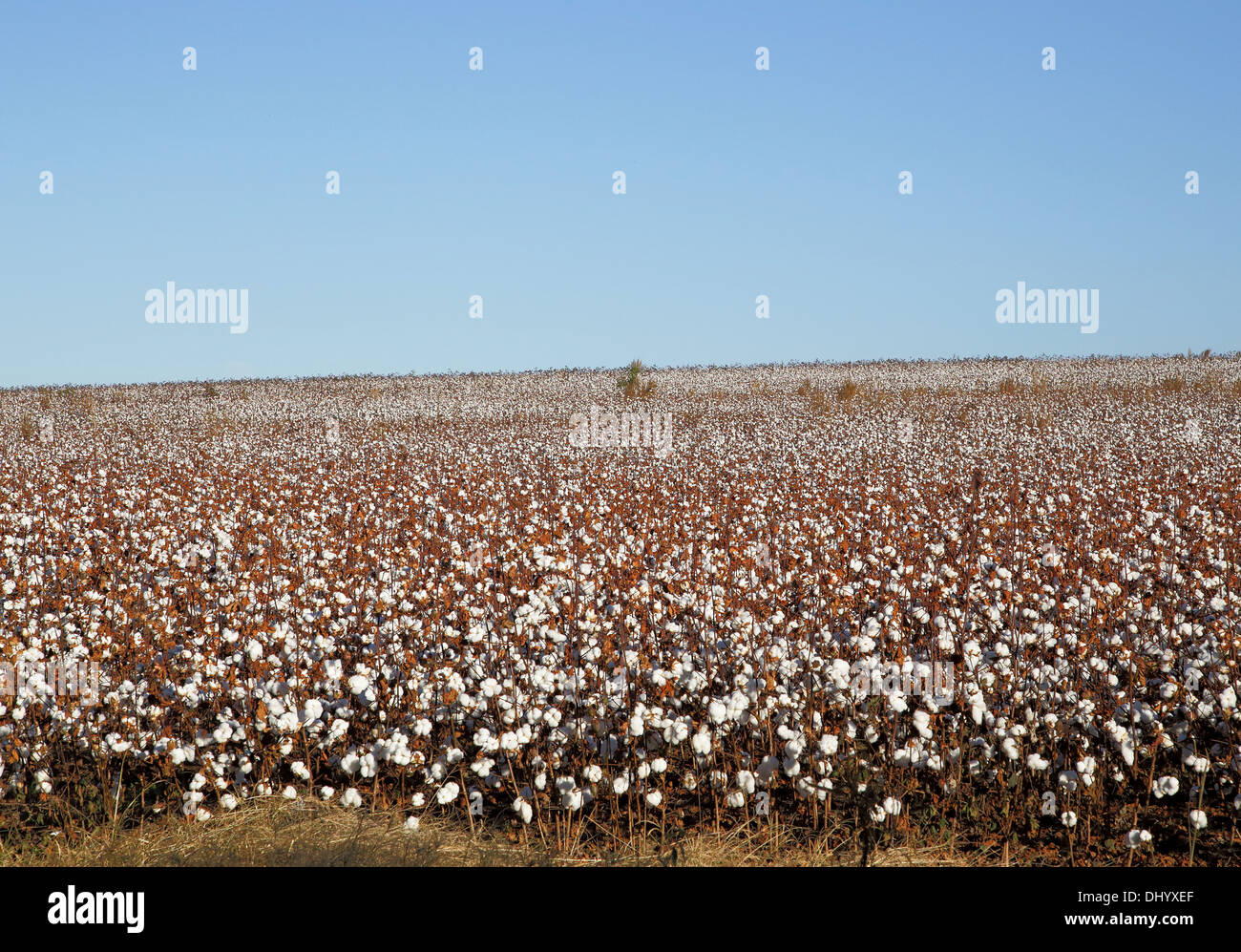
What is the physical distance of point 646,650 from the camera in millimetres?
6656

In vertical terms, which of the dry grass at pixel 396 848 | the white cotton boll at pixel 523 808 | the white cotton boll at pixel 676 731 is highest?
the white cotton boll at pixel 676 731

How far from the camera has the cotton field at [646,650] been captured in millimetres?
4941

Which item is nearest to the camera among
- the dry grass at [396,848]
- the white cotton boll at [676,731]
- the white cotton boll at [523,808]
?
the dry grass at [396,848]

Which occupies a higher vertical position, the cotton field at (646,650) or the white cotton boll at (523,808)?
the cotton field at (646,650)

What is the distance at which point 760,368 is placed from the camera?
180 ft

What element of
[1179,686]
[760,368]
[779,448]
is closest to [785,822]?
[1179,686]

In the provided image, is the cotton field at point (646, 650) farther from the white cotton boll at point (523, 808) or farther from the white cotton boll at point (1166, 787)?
the white cotton boll at point (523, 808)

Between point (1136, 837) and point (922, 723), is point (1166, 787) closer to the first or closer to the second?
point (1136, 837)

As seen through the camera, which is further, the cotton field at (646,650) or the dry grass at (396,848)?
the cotton field at (646,650)

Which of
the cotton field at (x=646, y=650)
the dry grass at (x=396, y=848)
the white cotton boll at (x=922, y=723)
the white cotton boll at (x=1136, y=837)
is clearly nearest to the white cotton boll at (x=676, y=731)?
the cotton field at (x=646, y=650)

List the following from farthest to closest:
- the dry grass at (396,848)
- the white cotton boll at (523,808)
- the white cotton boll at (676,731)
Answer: the white cotton boll at (676,731), the white cotton boll at (523,808), the dry grass at (396,848)
